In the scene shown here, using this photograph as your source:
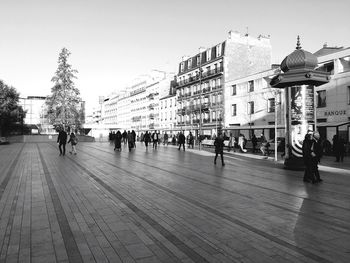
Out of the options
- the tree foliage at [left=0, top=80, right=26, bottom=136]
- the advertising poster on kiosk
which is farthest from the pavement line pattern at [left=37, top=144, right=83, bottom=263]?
the tree foliage at [left=0, top=80, right=26, bottom=136]

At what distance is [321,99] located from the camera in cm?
2909

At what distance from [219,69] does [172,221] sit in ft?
154

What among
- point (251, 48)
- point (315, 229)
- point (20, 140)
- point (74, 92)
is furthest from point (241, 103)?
point (315, 229)

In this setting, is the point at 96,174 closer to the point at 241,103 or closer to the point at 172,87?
the point at 241,103

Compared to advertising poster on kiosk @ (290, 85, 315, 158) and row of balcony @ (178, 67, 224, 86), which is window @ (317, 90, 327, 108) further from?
row of balcony @ (178, 67, 224, 86)

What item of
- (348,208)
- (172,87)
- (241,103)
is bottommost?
(348,208)

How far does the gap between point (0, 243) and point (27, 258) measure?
77 centimetres

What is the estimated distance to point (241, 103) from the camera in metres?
42.1

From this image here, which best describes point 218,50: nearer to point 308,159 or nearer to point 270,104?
point 270,104

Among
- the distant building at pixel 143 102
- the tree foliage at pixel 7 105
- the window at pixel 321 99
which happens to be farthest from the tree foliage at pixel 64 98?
the window at pixel 321 99

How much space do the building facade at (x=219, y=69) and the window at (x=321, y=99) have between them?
18908 millimetres

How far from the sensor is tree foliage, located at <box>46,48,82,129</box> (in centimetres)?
5403

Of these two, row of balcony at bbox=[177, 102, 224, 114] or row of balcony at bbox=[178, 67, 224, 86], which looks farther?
row of balcony at bbox=[178, 67, 224, 86]

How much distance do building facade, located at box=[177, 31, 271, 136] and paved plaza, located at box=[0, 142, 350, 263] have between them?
38.1 m
